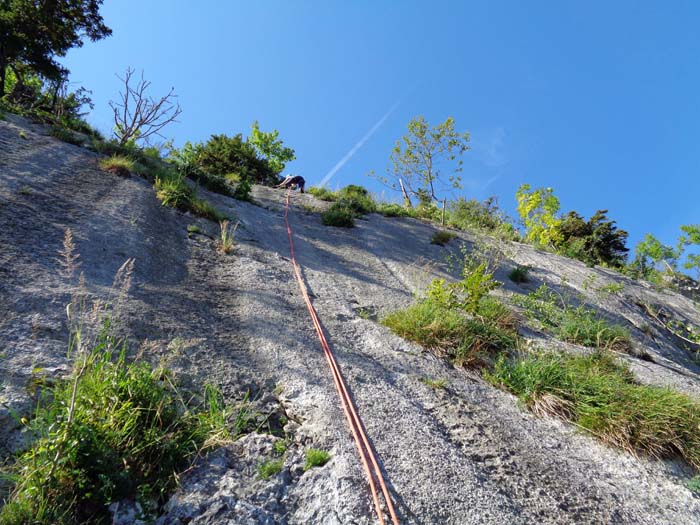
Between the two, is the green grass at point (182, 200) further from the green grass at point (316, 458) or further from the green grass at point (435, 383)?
the green grass at point (316, 458)

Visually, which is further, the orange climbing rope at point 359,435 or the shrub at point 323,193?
the shrub at point 323,193

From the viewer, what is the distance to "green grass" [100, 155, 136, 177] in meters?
7.95

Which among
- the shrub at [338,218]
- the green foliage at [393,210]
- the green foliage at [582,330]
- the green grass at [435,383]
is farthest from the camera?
the green foliage at [393,210]

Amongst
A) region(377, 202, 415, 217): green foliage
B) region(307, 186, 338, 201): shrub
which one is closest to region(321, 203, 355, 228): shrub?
region(377, 202, 415, 217): green foliage

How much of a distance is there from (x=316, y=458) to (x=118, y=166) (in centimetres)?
838

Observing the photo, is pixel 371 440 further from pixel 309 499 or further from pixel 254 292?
pixel 254 292

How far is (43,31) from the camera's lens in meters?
13.7

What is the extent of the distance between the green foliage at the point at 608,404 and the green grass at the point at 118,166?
861cm

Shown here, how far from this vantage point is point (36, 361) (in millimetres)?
2572

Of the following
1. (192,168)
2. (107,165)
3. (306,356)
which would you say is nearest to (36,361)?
(306,356)

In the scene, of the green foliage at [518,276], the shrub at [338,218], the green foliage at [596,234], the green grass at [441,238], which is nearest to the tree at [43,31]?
the shrub at [338,218]

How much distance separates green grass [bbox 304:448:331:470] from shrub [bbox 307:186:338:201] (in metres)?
11.4

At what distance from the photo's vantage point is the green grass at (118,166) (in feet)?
26.1

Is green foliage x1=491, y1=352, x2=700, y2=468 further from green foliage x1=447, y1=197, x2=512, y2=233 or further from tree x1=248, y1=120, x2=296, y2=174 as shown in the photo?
tree x1=248, y1=120, x2=296, y2=174
